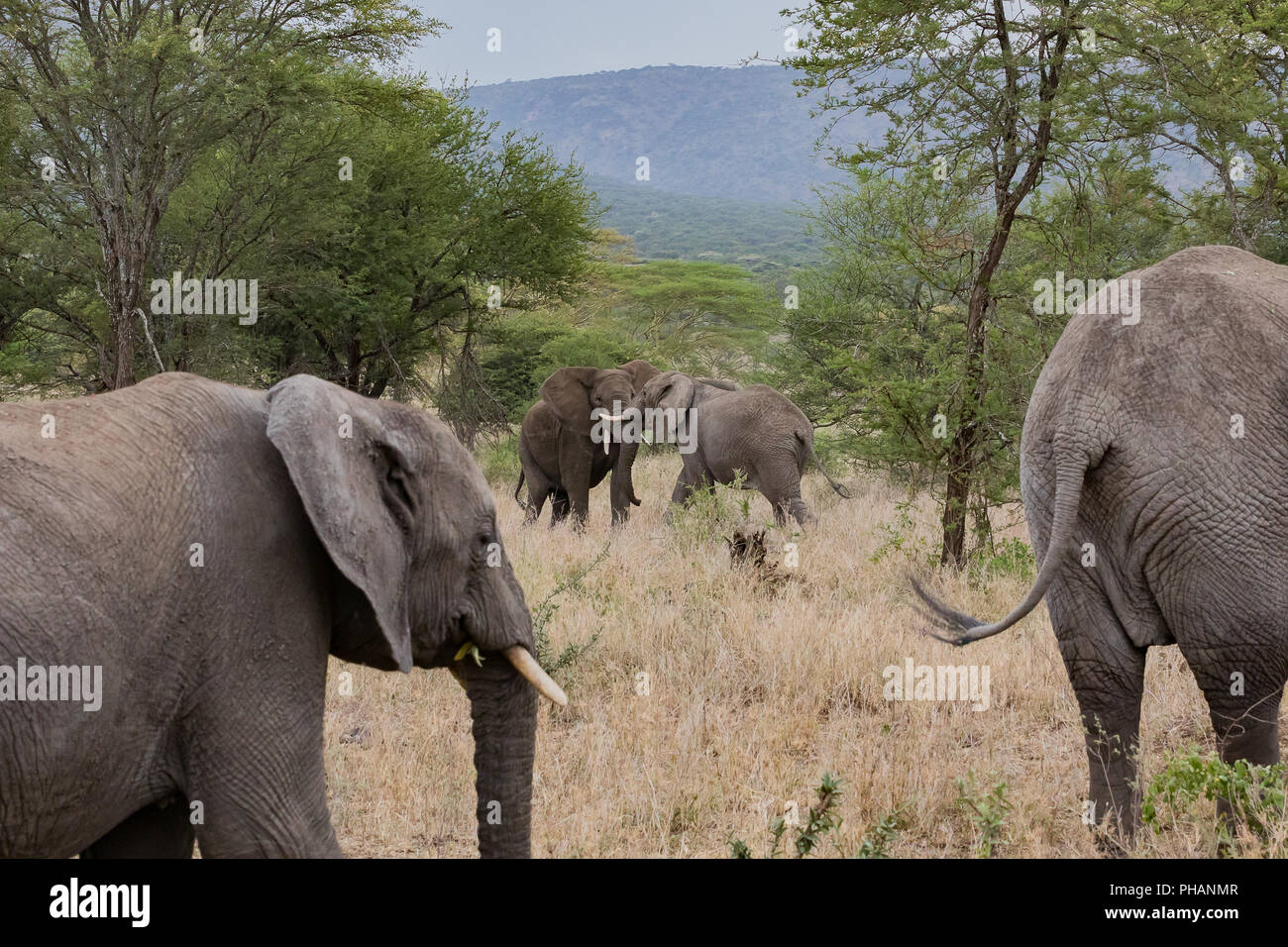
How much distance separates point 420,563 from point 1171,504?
94.2 inches

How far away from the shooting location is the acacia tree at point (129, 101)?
11.3 meters

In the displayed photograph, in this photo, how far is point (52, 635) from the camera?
2.64 m

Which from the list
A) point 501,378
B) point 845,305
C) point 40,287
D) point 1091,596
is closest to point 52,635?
point 1091,596

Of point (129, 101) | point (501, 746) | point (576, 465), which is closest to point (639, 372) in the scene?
point (576, 465)

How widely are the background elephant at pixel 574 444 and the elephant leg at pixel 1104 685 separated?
28.4 feet

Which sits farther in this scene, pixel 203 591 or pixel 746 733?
pixel 746 733

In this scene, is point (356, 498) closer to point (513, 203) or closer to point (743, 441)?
point (743, 441)

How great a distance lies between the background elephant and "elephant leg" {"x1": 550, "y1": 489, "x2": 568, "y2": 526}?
1 cm

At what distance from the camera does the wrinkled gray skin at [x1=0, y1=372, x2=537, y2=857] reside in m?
2.69

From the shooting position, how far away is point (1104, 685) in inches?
167

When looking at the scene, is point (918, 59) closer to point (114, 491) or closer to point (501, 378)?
point (114, 491)

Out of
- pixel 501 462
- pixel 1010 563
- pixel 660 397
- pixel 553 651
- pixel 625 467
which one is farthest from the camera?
pixel 501 462

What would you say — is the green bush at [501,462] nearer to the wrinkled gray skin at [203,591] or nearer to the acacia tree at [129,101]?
the acacia tree at [129,101]

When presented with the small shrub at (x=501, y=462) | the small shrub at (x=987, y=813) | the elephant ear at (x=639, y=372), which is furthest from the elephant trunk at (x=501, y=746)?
the small shrub at (x=501, y=462)
